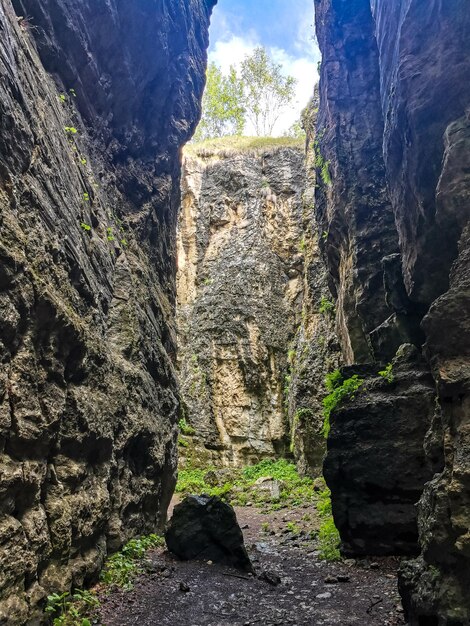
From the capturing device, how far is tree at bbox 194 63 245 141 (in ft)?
133

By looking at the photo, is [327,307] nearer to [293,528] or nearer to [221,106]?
[293,528]

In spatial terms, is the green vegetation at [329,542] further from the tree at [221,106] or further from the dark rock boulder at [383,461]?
the tree at [221,106]

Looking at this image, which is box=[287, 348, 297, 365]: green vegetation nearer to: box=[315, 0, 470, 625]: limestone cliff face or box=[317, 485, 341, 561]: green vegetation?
box=[315, 0, 470, 625]: limestone cliff face

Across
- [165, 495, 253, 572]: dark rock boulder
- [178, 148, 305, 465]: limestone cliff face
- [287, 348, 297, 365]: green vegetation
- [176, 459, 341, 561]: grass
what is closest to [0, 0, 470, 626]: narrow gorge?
[176, 459, 341, 561]: grass

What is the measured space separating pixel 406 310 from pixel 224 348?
17.1 meters

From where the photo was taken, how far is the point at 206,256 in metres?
29.7

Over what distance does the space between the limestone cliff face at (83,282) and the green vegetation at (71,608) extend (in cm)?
16

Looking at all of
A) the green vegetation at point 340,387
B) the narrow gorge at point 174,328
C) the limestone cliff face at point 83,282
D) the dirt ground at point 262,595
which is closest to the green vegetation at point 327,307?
the narrow gorge at point 174,328

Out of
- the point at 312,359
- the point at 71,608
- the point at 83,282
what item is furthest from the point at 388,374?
the point at 312,359

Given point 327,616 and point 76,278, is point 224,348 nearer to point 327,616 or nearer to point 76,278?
point 76,278

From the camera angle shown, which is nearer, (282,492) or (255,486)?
(282,492)

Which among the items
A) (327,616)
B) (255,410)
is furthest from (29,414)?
(255,410)

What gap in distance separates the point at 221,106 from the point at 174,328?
32355mm

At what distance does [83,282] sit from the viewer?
24.5 feet
